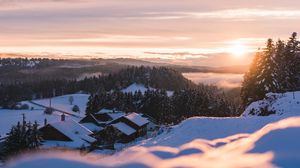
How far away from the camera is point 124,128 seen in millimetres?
74625

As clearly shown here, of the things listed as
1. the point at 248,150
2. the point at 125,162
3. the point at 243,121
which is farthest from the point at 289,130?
the point at 243,121

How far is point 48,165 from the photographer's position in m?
12.5

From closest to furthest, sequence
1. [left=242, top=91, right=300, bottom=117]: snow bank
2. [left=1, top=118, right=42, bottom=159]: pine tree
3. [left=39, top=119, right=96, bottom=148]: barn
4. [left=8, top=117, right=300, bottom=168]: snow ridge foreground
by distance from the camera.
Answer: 1. [left=8, top=117, right=300, bottom=168]: snow ridge foreground
2. [left=242, top=91, right=300, bottom=117]: snow bank
3. [left=1, top=118, right=42, bottom=159]: pine tree
4. [left=39, top=119, right=96, bottom=148]: barn

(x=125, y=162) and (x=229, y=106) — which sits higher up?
(x=125, y=162)

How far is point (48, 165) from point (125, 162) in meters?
2.19

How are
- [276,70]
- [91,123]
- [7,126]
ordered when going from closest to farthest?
[276,70] → [91,123] → [7,126]

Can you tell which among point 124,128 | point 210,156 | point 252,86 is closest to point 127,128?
point 124,128

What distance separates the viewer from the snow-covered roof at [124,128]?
7268cm

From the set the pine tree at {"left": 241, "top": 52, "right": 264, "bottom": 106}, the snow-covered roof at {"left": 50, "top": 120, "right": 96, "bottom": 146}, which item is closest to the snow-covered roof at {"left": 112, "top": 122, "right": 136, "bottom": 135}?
the snow-covered roof at {"left": 50, "top": 120, "right": 96, "bottom": 146}

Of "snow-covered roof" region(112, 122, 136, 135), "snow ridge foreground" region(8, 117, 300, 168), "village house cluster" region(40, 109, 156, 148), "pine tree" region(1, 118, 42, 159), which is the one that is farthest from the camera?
"snow-covered roof" region(112, 122, 136, 135)

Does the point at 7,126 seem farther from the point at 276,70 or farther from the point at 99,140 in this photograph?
the point at 276,70

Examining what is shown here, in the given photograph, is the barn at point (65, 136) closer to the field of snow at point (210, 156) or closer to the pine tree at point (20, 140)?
the pine tree at point (20, 140)

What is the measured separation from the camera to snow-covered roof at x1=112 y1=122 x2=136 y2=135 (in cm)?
7268

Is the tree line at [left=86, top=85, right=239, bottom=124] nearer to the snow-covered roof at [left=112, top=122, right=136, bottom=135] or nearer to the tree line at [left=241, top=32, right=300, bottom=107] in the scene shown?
the snow-covered roof at [left=112, top=122, right=136, bottom=135]
